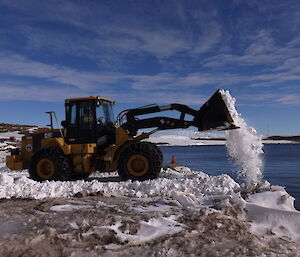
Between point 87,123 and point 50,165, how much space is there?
1782 mm

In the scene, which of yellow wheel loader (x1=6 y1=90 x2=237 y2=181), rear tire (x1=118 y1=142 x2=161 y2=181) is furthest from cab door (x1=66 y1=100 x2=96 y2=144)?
rear tire (x1=118 y1=142 x2=161 y2=181)

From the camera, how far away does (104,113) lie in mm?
10898

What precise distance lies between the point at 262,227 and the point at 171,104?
5.86m

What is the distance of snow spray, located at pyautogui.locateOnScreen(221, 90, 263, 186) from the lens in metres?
8.85

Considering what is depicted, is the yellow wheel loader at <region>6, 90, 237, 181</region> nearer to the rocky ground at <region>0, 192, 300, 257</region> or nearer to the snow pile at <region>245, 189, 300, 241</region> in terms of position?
the rocky ground at <region>0, 192, 300, 257</region>

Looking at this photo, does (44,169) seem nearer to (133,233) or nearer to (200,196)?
(200,196)

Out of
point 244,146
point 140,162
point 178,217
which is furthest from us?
point 140,162

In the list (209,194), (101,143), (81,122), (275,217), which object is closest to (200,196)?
(209,194)

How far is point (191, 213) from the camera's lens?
5238 millimetres

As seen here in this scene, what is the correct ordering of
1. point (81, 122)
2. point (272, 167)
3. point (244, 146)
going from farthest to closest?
point (272, 167) → point (81, 122) → point (244, 146)

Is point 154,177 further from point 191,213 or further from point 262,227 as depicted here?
point 262,227

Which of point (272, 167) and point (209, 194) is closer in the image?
point (209, 194)

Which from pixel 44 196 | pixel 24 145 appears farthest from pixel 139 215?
pixel 24 145

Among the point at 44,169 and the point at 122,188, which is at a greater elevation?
the point at 44,169
